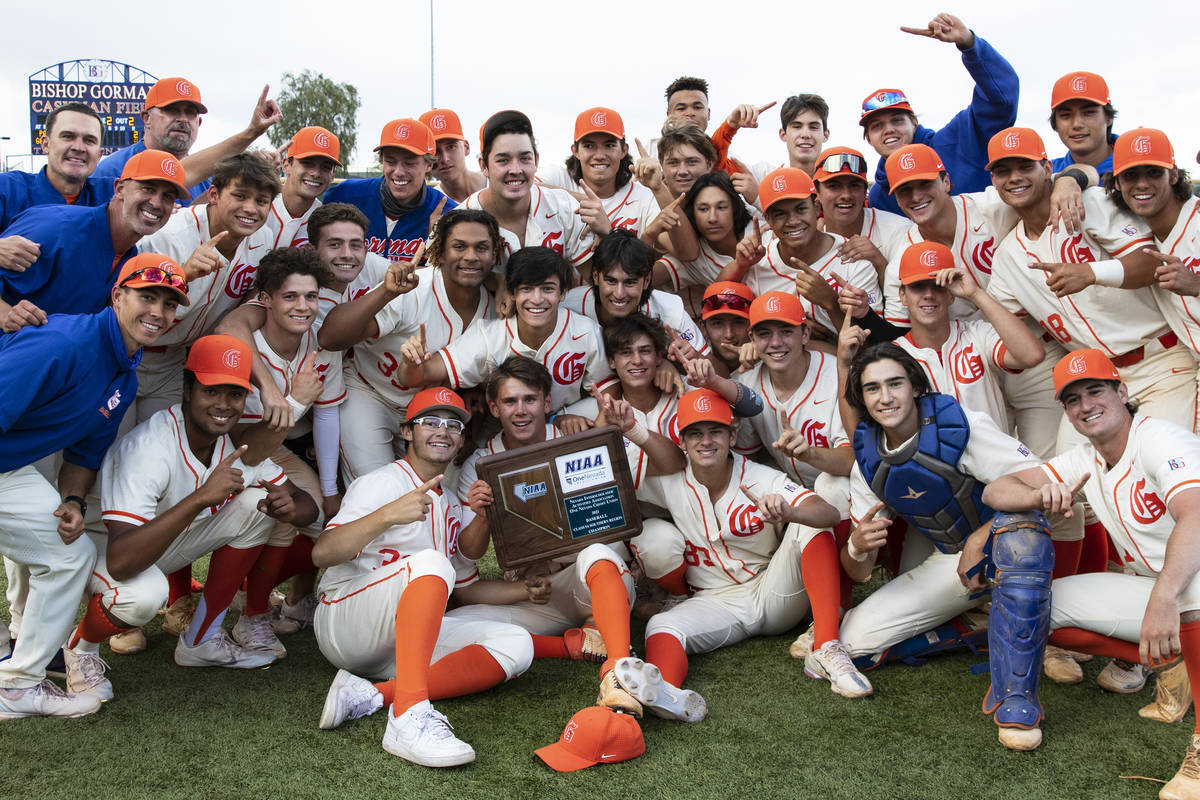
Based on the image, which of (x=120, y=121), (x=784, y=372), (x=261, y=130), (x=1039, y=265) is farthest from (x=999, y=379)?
(x=120, y=121)

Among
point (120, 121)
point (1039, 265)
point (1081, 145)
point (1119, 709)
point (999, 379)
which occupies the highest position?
point (120, 121)

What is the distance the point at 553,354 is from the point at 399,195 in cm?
153

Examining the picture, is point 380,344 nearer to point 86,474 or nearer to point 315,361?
point 315,361

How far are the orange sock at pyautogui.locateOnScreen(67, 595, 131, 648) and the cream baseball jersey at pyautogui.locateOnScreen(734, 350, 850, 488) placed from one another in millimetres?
3245

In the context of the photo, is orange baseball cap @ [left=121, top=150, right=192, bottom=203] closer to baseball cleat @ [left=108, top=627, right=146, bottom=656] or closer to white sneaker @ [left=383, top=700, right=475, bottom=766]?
baseball cleat @ [left=108, top=627, right=146, bottom=656]

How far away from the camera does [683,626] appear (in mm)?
4586

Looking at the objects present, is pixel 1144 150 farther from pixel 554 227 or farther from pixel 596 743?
pixel 596 743

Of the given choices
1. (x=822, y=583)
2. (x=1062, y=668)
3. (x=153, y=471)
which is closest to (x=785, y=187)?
(x=822, y=583)

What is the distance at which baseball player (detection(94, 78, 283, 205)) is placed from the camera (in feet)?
18.1

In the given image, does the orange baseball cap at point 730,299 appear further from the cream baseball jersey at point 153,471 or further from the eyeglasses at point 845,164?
the cream baseball jersey at point 153,471

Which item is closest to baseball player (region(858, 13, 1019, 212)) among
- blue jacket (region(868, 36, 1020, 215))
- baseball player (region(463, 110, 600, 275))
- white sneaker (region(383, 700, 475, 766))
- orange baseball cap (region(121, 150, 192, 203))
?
blue jacket (region(868, 36, 1020, 215))

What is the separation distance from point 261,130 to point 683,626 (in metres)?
3.73

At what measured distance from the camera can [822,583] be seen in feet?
15.0

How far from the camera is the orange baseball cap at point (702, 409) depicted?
4.73m
